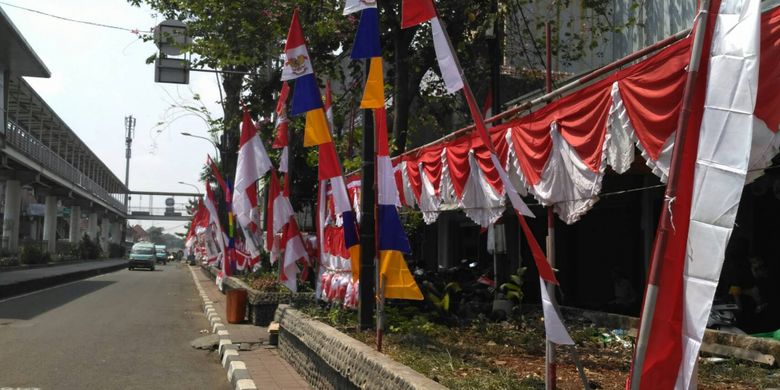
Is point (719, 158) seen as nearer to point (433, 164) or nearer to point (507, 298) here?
point (433, 164)

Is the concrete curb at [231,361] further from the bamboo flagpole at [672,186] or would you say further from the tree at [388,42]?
the bamboo flagpole at [672,186]

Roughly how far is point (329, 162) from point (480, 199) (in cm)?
190

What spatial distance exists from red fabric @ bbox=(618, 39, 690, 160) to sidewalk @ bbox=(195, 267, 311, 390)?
491 centimetres

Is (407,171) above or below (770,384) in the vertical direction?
above

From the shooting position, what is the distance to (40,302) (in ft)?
56.2

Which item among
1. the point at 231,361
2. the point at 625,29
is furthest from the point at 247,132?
the point at 625,29

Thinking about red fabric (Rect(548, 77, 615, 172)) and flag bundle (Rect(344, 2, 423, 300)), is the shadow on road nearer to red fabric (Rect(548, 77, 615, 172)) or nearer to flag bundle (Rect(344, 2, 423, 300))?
flag bundle (Rect(344, 2, 423, 300))

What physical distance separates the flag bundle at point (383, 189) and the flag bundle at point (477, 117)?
55.4 inches

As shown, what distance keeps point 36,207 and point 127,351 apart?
60.5 m

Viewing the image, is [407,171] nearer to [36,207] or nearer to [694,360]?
[694,360]

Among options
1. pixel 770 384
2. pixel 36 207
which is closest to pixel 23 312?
pixel 770 384

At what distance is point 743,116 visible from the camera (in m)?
2.83

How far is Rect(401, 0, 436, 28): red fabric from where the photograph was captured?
504 centimetres

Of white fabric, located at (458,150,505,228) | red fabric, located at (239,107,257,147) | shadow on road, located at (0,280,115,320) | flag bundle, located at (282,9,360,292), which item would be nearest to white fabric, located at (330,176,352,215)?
flag bundle, located at (282,9,360,292)
